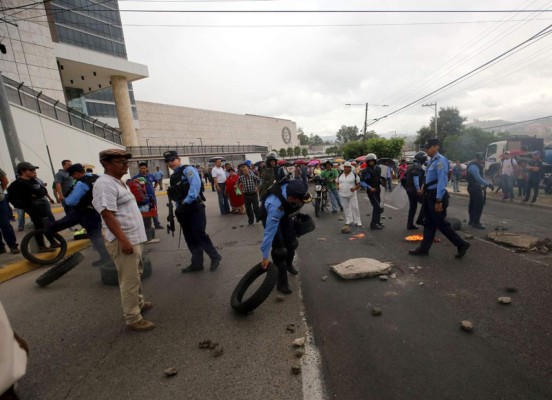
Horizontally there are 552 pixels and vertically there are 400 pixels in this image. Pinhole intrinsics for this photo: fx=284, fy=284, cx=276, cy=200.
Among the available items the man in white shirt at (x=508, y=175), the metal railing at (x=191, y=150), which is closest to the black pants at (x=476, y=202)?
the man in white shirt at (x=508, y=175)

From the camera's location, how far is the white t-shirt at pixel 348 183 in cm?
729

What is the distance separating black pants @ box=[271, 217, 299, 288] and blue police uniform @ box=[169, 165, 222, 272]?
1481mm

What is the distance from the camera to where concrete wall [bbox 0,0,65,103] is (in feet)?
57.4

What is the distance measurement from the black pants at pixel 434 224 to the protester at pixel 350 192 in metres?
2.37

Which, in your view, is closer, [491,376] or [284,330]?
[491,376]

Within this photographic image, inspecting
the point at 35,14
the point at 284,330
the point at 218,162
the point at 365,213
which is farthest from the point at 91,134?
the point at 284,330

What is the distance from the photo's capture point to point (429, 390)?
2.09 meters

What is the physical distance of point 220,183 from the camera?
34.4 ft

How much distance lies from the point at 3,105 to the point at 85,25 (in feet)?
100

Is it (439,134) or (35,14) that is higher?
(35,14)

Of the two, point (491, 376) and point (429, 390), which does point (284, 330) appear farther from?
point (491, 376)

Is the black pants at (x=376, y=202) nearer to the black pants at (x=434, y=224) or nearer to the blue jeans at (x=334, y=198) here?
the black pants at (x=434, y=224)

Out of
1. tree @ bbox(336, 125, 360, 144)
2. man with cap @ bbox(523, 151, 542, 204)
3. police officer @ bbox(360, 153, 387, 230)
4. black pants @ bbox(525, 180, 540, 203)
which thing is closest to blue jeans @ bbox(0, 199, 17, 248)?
police officer @ bbox(360, 153, 387, 230)

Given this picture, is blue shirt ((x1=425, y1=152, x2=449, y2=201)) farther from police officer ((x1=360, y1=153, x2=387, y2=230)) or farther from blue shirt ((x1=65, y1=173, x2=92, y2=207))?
blue shirt ((x1=65, y1=173, x2=92, y2=207))
